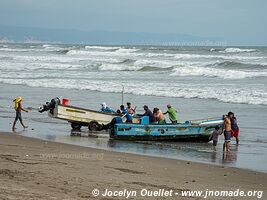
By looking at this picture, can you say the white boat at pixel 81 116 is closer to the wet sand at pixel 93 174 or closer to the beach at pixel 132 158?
the beach at pixel 132 158

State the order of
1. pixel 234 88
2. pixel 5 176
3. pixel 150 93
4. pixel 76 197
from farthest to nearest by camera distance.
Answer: pixel 234 88 < pixel 150 93 < pixel 5 176 < pixel 76 197

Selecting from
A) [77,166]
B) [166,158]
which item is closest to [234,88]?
[166,158]

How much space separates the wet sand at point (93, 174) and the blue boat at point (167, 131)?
3019mm

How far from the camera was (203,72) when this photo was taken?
47000mm

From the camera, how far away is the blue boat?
1691 centimetres

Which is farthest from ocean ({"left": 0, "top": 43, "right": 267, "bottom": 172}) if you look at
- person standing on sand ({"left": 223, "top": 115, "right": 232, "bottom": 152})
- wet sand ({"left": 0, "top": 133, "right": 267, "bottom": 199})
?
wet sand ({"left": 0, "top": 133, "right": 267, "bottom": 199})

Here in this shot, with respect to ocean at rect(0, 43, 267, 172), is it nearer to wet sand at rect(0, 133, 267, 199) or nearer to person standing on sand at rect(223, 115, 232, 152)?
person standing on sand at rect(223, 115, 232, 152)

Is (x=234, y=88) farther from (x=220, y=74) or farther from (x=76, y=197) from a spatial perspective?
(x=76, y=197)

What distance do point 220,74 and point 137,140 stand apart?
1129 inches

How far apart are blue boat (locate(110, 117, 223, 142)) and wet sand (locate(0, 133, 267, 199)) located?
3.02 m

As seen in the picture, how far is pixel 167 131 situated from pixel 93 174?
7.46 meters

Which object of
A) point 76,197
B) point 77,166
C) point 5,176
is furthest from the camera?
point 77,166

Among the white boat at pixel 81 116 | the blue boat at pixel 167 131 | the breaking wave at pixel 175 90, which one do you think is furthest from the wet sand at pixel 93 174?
the breaking wave at pixel 175 90

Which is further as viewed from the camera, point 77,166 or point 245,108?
point 245,108
